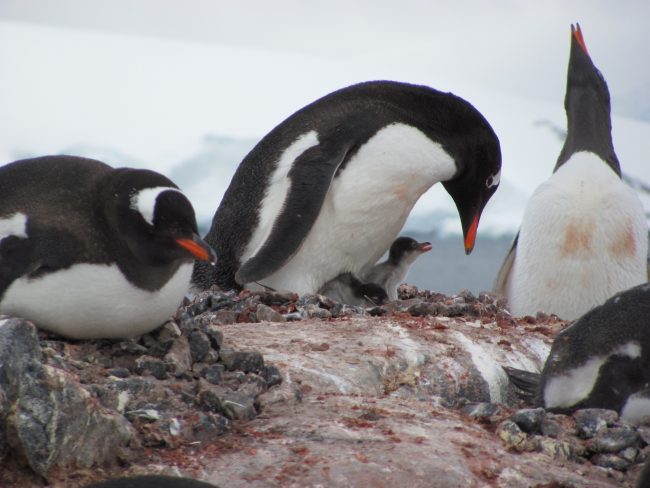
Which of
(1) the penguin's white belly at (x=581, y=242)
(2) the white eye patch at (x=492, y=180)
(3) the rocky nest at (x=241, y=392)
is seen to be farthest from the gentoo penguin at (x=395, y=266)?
(3) the rocky nest at (x=241, y=392)

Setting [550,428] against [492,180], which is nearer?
[550,428]

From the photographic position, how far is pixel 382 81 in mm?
5141

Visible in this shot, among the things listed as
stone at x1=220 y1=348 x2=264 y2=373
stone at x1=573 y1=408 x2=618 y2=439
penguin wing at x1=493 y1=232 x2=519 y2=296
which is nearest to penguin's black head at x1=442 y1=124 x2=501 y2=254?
penguin wing at x1=493 y1=232 x2=519 y2=296

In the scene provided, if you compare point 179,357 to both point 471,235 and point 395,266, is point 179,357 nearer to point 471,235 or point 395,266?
point 395,266

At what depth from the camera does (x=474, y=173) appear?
5215mm

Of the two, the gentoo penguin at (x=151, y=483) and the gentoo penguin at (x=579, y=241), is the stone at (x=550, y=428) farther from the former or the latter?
the gentoo penguin at (x=579, y=241)

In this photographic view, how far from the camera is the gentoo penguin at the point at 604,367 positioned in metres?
3.14

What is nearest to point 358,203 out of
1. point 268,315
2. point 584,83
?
point 268,315

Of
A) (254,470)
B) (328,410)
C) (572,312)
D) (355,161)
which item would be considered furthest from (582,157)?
(254,470)

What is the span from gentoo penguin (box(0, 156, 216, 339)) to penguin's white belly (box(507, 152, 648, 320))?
104 inches

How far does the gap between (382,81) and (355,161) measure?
1.74ft

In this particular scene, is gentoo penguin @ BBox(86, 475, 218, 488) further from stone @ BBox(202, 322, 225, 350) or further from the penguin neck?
the penguin neck

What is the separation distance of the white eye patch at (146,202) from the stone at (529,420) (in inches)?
41.1

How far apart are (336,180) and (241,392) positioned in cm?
220
